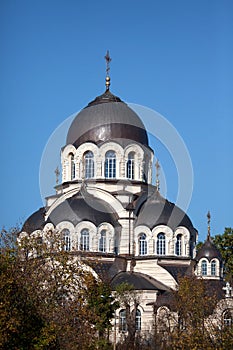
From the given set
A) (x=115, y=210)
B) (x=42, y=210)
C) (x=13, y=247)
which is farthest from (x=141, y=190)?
(x=13, y=247)

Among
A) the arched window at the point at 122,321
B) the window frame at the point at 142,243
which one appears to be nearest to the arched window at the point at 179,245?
the window frame at the point at 142,243

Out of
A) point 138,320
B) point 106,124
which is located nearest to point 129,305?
point 138,320

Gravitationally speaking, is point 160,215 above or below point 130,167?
below

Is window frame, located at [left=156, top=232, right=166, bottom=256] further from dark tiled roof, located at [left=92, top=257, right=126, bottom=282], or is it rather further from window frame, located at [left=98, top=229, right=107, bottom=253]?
window frame, located at [left=98, top=229, right=107, bottom=253]

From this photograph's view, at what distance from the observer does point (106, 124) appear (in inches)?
1957

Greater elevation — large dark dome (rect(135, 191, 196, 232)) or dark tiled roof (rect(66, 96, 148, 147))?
dark tiled roof (rect(66, 96, 148, 147))

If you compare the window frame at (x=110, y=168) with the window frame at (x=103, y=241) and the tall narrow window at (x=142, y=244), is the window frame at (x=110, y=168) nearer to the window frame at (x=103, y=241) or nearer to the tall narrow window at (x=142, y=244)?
the tall narrow window at (x=142, y=244)

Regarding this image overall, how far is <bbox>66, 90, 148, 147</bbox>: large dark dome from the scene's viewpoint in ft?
162

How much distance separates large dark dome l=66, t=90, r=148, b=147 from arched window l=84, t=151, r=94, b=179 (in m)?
0.84

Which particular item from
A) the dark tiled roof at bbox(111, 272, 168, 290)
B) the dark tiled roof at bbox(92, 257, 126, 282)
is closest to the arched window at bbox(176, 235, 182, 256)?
the dark tiled roof at bbox(111, 272, 168, 290)

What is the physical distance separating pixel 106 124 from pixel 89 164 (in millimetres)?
2696

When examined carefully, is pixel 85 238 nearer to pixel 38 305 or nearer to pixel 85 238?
pixel 85 238

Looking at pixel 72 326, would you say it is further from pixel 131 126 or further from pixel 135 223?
pixel 131 126

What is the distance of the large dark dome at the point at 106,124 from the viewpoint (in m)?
49.5
